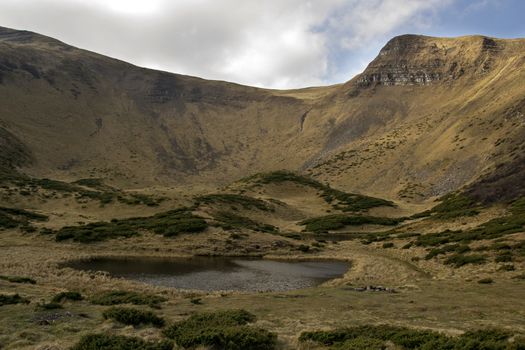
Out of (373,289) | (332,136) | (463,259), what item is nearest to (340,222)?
(463,259)

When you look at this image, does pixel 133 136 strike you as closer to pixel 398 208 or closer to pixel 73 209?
pixel 73 209

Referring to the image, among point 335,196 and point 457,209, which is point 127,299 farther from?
point 335,196

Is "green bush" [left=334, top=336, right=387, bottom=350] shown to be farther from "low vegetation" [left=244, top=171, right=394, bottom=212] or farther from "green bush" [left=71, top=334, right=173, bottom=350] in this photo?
"low vegetation" [left=244, top=171, right=394, bottom=212]

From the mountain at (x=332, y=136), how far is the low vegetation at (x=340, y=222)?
800 inches

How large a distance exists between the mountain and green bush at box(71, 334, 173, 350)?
82687 millimetres

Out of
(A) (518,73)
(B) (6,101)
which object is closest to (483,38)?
(A) (518,73)

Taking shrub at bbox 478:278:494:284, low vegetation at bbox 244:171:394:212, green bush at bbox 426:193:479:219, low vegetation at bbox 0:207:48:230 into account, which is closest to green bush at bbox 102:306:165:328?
shrub at bbox 478:278:494:284

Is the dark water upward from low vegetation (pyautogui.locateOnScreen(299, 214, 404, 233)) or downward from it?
downward

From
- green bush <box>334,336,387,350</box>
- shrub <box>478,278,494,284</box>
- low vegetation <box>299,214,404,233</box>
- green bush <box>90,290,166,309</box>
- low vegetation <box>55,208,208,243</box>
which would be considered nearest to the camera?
green bush <box>334,336,387,350</box>

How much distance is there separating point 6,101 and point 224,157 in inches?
3357

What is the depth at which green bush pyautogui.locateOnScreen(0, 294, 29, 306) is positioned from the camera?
20794 mm

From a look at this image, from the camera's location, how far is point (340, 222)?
82.0 meters

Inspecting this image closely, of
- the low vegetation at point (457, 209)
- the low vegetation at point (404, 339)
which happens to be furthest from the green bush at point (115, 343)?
A: the low vegetation at point (457, 209)

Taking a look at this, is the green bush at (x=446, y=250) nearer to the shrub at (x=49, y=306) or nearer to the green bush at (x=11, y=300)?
the shrub at (x=49, y=306)
